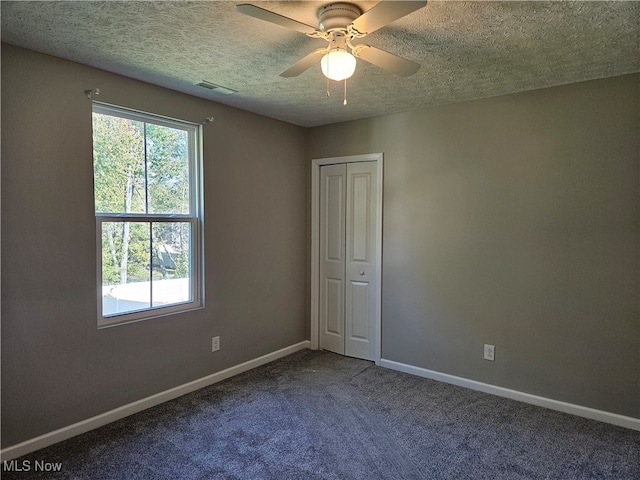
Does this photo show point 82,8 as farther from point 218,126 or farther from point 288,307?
point 288,307

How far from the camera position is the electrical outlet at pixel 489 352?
129 inches

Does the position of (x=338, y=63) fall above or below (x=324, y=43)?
below

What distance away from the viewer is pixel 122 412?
2820 mm

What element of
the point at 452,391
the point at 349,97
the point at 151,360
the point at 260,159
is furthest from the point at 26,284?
the point at 452,391

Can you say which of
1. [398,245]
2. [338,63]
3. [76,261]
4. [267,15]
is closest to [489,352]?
[398,245]

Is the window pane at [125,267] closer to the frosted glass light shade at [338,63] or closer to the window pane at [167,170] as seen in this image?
the window pane at [167,170]

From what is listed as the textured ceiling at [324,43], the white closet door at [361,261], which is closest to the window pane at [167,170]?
the textured ceiling at [324,43]

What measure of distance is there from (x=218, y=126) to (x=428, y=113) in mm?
1858

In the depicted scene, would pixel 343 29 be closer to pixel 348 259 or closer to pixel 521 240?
pixel 521 240

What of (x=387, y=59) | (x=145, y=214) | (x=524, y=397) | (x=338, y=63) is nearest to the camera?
(x=338, y=63)

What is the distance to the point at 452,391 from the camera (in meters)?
3.33

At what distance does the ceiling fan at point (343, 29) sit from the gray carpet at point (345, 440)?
216 centimetres

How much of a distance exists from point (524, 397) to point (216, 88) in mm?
3391

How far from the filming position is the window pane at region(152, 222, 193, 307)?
3088 mm
